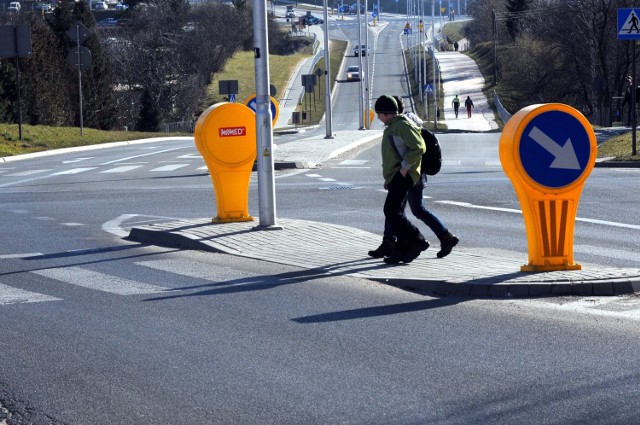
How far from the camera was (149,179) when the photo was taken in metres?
25.9

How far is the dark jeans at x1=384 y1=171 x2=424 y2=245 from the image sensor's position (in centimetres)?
1130

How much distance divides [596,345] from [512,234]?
6803mm

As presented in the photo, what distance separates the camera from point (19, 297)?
10.1 metres

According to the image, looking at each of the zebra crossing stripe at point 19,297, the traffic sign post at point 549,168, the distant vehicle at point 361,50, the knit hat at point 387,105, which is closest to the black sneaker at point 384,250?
the knit hat at point 387,105

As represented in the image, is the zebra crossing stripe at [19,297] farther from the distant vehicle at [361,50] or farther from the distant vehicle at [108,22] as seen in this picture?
the distant vehicle at [108,22]

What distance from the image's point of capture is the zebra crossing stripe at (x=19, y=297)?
388 inches

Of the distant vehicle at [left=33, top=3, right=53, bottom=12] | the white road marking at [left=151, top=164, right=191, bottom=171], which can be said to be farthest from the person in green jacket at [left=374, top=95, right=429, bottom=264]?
the distant vehicle at [left=33, top=3, right=53, bottom=12]

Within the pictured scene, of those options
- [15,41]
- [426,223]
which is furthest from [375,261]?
[15,41]

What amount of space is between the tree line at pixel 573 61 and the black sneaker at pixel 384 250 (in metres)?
54.8

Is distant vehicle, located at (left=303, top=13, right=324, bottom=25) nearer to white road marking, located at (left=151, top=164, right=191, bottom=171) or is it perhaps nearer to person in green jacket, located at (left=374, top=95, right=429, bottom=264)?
white road marking, located at (left=151, top=164, right=191, bottom=171)

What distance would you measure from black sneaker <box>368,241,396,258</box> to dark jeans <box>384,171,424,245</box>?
149mm

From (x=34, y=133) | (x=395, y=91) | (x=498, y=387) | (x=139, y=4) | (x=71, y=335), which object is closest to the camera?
(x=498, y=387)

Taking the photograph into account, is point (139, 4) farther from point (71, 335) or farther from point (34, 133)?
point (71, 335)

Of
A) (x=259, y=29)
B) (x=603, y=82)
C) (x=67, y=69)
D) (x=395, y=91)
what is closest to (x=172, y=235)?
(x=259, y=29)
